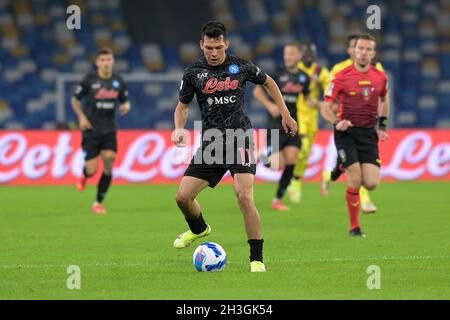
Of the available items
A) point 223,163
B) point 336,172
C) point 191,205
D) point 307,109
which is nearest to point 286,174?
point 307,109

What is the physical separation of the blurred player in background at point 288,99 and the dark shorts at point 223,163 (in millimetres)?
6843

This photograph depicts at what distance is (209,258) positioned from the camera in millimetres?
9180

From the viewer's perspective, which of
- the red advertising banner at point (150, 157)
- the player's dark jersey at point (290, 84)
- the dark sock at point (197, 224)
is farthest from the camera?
the red advertising banner at point (150, 157)

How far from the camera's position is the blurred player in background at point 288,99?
16.3 m

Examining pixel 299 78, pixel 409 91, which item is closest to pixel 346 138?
pixel 299 78

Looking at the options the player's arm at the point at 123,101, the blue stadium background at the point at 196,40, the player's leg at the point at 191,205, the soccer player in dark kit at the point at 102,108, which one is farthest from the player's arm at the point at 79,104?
the blue stadium background at the point at 196,40

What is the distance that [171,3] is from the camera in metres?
28.3

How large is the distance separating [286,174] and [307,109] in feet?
7.78

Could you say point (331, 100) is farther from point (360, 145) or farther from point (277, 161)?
point (277, 161)

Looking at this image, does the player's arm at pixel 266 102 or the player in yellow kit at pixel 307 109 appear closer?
the player's arm at pixel 266 102

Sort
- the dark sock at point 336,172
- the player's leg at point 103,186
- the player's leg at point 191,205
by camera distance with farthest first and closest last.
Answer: the player's leg at point 103,186 < the dark sock at point 336,172 < the player's leg at point 191,205

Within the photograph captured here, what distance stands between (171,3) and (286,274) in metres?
20.1

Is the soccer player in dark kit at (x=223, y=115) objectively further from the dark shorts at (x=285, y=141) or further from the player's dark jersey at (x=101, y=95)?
the dark shorts at (x=285, y=141)
